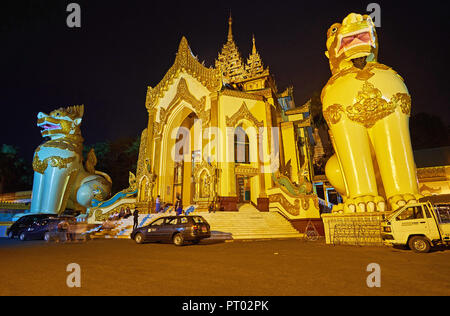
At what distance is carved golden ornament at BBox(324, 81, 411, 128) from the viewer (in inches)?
343

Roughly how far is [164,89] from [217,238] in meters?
15.6

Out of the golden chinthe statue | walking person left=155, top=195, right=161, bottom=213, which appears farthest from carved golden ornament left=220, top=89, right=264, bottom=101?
the golden chinthe statue

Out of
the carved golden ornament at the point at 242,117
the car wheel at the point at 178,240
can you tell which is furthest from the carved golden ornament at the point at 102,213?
the car wheel at the point at 178,240

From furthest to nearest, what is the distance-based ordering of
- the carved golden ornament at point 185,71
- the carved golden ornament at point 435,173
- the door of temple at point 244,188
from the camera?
the door of temple at point 244,188, the carved golden ornament at point 185,71, the carved golden ornament at point 435,173

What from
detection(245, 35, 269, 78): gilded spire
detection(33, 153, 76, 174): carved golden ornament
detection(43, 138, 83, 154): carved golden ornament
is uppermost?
detection(245, 35, 269, 78): gilded spire

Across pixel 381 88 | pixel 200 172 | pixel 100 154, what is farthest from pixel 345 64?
pixel 100 154

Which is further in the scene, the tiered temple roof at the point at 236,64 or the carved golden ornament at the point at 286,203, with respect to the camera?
the tiered temple roof at the point at 236,64

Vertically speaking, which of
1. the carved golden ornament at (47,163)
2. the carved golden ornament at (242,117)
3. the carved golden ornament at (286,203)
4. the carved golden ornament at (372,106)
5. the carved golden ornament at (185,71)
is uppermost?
the carved golden ornament at (185,71)

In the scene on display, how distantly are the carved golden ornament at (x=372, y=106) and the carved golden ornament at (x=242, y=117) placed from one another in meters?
10.4

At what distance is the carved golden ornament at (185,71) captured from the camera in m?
20.0

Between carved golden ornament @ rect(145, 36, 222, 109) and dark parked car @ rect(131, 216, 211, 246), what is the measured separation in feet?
40.3

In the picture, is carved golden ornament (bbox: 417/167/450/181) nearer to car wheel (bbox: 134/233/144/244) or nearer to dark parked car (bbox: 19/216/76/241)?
car wheel (bbox: 134/233/144/244)

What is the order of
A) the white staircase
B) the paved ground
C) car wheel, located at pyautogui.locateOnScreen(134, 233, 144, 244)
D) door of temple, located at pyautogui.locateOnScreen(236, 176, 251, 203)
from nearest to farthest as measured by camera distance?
the paved ground → car wheel, located at pyautogui.locateOnScreen(134, 233, 144, 244) → the white staircase → door of temple, located at pyautogui.locateOnScreen(236, 176, 251, 203)

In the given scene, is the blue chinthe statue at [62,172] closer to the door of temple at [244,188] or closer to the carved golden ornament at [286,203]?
the door of temple at [244,188]
